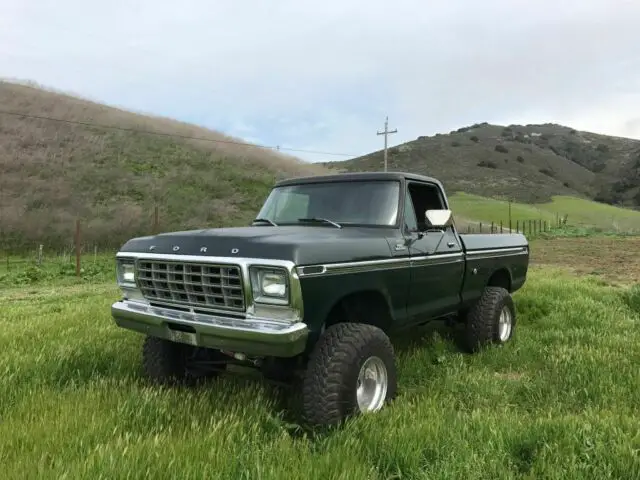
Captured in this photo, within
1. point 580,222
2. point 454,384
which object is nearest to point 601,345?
point 454,384

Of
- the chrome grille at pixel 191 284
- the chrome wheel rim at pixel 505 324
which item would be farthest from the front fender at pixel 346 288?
the chrome wheel rim at pixel 505 324

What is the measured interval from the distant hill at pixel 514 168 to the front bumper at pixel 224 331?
5505 cm

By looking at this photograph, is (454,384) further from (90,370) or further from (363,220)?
(90,370)

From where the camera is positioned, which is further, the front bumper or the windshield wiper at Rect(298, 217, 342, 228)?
the windshield wiper at Rect(298, 217, 342, 228)

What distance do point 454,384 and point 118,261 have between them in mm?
3075

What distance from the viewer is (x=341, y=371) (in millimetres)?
3598

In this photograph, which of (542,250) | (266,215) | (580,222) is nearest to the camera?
(266,215)

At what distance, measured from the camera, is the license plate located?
3787 mm

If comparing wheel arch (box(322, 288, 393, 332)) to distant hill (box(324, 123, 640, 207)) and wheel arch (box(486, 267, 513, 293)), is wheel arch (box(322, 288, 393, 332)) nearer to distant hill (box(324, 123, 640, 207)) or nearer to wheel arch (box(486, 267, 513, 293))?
wheel arch (box(486, 267, 513, 293))

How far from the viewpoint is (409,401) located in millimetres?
4223

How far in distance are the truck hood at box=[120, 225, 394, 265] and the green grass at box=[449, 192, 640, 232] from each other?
35176 millimetres

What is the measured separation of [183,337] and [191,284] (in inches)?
15.4

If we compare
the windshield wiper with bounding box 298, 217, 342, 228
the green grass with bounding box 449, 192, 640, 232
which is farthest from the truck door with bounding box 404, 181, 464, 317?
the green grass with bounding box 449, 192, 640, 232

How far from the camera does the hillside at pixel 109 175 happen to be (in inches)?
963
